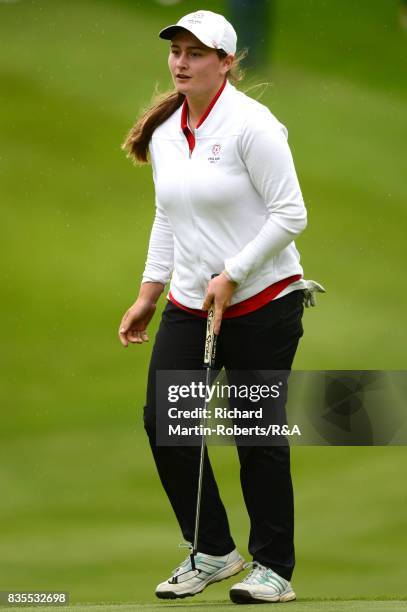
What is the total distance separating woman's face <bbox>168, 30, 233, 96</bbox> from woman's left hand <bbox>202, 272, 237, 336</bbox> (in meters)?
0.45

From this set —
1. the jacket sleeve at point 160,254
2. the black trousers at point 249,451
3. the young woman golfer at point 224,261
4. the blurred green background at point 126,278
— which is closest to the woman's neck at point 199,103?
the young woman golfer at point 224,261

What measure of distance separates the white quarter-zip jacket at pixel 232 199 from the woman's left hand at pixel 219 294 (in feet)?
0.07

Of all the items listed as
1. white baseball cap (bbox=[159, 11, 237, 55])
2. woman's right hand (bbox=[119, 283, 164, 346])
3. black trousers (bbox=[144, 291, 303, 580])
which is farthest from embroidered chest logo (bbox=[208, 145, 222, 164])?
woman's right hand (bbox=[119, 283, 164, 346])

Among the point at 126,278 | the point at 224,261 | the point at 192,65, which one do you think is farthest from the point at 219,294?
the point at 126,278

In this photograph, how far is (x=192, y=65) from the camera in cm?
347

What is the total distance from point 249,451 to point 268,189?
0.63 meters

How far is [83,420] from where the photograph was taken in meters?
6.86

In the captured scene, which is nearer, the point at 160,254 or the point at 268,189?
the point at 268,189

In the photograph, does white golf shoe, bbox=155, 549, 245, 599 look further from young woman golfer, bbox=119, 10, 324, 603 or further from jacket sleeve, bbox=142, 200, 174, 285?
jacket sleeve, bbox=142, 200, 174, 285

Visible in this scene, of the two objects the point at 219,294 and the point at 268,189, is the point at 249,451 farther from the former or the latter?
the point at 268,189

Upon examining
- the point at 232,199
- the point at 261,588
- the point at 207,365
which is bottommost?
the point at 261,588

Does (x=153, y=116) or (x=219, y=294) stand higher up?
(x=153, y=116)

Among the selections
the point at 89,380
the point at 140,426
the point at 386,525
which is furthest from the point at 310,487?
the point at 89,380

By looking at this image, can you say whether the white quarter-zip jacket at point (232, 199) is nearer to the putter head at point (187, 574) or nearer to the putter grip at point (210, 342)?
the putter grip at point (210, 342)
